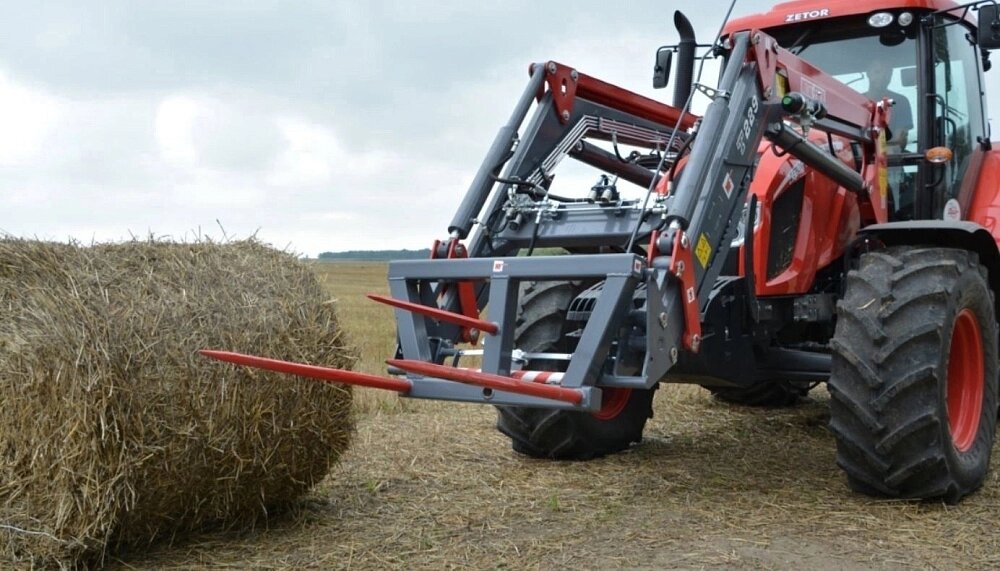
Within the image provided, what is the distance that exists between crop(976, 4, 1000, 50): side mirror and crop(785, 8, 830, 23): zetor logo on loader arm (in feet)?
2.87

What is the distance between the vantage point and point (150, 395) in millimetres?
3963

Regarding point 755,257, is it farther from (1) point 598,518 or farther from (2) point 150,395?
(2) point 150,395

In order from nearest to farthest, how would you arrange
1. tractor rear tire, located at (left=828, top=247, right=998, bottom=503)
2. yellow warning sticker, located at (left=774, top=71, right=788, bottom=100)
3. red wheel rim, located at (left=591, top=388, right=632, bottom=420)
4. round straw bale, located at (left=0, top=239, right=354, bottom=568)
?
round straw bale, located at (left=0, top=239, right=354, bottom=568) → tractor rear tire, located at (left=828, top=247, right=998, bottom=503) → yellow warning sticker, located at (left=774, top=71, right=788, bottom=100) → red wheel rim, located at (left=591, top=388, right=632, bottom=420)

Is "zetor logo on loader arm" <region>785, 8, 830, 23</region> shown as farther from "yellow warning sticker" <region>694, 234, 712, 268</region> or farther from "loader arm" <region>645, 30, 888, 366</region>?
"yellow warning sticker" <region>694, 234, 712, 268</region>

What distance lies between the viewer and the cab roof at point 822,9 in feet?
19.7

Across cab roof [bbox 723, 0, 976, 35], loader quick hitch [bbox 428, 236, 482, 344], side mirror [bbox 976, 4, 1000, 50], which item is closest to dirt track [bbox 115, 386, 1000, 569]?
loader quick hitch [bbox 428, 236, 482, 344]

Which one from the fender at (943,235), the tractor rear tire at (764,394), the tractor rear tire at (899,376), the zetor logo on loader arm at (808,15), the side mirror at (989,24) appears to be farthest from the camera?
the tractor rear tire at (764,394)

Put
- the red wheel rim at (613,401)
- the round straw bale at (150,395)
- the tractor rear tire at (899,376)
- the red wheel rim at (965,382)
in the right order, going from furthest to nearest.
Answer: the red wheel rim at (613,401) < the red wheel rim at (965,382) < the tractor rear tire at (899,376) < the round straw bale at (150,395)

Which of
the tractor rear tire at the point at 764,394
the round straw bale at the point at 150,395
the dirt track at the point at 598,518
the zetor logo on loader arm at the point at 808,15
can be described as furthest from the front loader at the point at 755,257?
the tractor rear tire at the point at 764,394

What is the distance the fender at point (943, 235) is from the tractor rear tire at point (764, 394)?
245cm

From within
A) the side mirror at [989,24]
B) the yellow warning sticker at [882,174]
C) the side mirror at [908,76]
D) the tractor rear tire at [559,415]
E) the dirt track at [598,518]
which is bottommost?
the dirt track at [598,518]

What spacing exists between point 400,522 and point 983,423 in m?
3.01

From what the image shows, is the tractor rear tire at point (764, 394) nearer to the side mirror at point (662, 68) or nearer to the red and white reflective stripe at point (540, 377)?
the side mirror at point (662, 68)

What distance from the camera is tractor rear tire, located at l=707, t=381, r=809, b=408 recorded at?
313 inches
